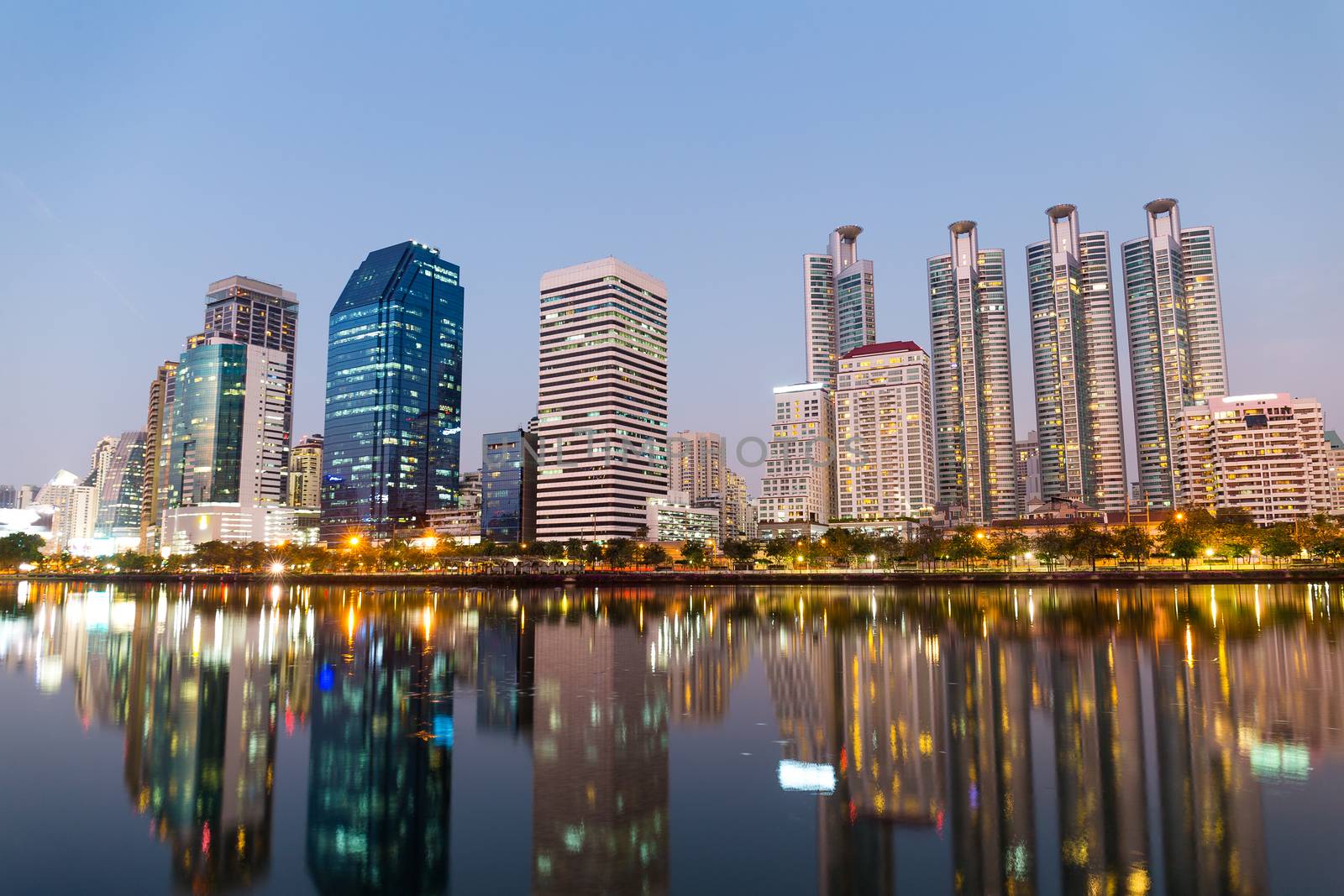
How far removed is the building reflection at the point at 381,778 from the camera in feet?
49.4

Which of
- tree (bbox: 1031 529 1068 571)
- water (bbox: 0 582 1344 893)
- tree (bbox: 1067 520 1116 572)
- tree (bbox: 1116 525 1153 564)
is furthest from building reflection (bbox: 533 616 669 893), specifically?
tree (bbox: 1031 529 1068 571)

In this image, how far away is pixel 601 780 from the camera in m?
20.4

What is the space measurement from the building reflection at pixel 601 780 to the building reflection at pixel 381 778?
2199 mm

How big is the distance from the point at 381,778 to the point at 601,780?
5587 millimetres

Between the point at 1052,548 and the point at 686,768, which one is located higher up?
the point at 1052,548

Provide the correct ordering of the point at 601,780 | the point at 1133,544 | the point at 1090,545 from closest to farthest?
the point at 601,780, the point at 1090,545, the point at 1133,544

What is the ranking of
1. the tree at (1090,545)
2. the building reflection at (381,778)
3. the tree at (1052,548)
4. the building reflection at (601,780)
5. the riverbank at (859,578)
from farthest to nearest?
the tree at (1052,548)
the tree at (1090,545)
the riverbank at (859,578)
the building reflection at (381,778)
the building reflection at (601,780)

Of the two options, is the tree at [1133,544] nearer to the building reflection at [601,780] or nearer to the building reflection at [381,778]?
the building reflection at [601,780]

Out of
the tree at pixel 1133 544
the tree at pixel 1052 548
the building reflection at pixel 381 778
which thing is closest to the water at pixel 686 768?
the building reflection at pixel 381 778

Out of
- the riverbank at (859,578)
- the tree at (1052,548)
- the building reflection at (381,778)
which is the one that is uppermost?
the tree at (1052,548)

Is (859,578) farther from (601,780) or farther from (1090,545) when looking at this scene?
(601,780)

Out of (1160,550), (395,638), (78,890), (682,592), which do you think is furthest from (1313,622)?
(1160,550)

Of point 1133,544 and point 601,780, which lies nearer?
point 601,780

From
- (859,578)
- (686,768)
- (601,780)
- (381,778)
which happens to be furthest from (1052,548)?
(381,778)
